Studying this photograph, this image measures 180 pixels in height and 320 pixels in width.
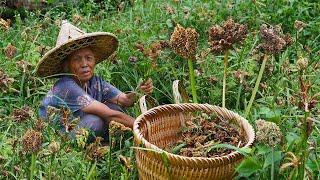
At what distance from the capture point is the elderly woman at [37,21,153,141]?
3.80m

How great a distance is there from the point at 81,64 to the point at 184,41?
842mm

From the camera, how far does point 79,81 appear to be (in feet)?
12.9

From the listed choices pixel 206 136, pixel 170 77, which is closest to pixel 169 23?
pixel 170 77

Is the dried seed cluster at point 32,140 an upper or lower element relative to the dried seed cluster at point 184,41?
lower

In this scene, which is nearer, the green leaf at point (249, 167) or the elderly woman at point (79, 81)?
the green leaf at point (249, 167)

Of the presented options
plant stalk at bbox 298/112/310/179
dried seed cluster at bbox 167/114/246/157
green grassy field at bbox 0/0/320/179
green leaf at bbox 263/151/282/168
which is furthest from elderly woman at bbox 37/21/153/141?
plant stalk at bbox 298/112/310/179

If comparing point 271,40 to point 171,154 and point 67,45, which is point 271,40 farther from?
point 67,45

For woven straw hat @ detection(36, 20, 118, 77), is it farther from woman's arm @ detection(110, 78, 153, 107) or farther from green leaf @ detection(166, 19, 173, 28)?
green leaf @ detection(166, 19, 173, 28)

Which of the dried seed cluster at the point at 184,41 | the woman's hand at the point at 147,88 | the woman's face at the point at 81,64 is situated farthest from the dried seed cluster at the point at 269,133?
the woman's face at the point at 81,64

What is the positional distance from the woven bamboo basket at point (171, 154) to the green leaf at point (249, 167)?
153mm

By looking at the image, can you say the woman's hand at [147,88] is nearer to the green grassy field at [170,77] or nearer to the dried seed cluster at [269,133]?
the green grassy field at [170,77]

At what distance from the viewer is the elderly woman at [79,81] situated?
3801 millimetres

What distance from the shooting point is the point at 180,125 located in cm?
357

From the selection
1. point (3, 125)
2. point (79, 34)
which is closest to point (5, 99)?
point (3, 125)
